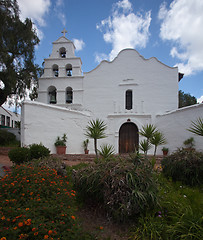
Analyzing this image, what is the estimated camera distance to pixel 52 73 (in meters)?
12.2

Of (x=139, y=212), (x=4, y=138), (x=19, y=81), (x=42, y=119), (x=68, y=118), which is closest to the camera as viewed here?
(x=139, y=212)

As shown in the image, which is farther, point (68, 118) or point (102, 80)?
point (102, 80)

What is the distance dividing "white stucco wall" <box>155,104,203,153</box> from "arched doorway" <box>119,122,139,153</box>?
1752mm

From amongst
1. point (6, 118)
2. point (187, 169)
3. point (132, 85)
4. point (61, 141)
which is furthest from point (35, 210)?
point (6, 118)

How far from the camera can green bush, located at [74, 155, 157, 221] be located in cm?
250

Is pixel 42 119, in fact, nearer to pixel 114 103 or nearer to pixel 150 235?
pixel 114 103

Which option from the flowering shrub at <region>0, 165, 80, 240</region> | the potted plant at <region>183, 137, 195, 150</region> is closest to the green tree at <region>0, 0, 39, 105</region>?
the flowering shrub at <region>0, 165, 80, 240</region>

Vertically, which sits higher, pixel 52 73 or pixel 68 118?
pixel 52 73

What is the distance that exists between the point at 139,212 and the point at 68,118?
321 inches

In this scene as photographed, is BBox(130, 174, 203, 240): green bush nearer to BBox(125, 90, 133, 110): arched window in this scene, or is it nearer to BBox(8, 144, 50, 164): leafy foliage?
BBox(8, 144, 50, 164): leafy foliage

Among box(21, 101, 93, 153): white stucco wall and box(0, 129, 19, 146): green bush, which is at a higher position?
box(21, 101, 93, 153): white stucco wall

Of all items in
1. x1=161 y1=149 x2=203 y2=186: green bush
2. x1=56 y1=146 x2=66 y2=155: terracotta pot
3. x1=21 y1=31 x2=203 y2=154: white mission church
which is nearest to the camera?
x1=161 y1=149 x2=203 y2=186: green bush

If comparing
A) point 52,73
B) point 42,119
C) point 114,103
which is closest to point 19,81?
point 52,73

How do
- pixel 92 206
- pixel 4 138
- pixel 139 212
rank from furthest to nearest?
pixel 4 138
pixel 92 206
pixel 139 212
